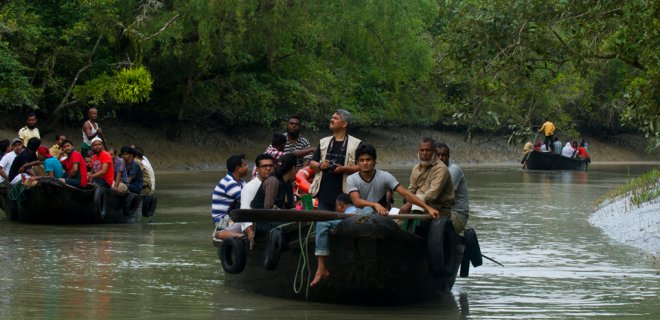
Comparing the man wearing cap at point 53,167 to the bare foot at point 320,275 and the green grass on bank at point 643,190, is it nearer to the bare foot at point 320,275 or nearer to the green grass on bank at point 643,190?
the green grass on bank at point 643,190

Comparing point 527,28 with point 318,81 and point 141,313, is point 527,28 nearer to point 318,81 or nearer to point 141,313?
point 141,313

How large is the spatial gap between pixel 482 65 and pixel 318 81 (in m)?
25.0

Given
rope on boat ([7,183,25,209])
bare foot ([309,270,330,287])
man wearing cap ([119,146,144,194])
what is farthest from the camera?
man wearing cap ([119,146,144,194])

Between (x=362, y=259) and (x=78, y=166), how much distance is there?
31.1 ft

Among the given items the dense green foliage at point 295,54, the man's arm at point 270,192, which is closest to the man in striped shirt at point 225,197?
the man's arm at point 270,192

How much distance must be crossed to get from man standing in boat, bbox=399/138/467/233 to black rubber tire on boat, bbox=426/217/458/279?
506 mm

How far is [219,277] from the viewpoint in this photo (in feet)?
43.5

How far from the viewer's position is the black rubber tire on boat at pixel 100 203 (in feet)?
62.5

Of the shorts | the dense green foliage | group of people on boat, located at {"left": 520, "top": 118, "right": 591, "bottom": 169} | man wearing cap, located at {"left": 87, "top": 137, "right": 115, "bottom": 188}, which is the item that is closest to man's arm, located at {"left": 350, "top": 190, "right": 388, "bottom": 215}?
the shorts

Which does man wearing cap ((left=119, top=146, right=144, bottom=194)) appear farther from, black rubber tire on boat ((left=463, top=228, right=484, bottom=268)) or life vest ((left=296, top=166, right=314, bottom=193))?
black rubber tire on boat ((left=463, top=228, right=484, bottom=268))

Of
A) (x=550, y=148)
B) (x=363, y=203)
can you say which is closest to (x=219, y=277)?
(x=363, y=203)

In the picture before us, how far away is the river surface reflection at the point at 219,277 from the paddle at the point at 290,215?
835mm

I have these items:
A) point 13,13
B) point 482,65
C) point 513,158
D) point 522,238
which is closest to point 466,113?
point 482,65

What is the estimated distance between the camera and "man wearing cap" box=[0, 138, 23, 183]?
2025 cm
